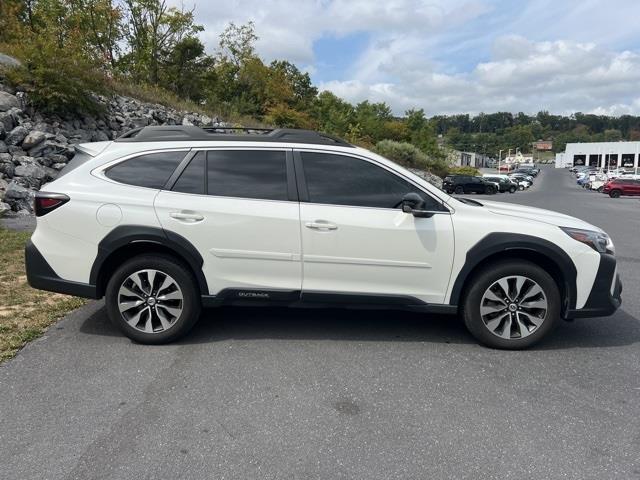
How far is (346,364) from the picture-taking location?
4059mm

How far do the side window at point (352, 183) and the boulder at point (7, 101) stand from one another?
12.8 m

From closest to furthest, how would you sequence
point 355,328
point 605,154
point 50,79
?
point 355,328, point 50,79, point 605,154

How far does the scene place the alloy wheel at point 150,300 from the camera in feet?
14.2

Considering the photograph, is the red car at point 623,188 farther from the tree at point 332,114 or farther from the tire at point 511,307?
the tire at point 511,307

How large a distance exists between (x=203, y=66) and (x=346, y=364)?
33.9 metres

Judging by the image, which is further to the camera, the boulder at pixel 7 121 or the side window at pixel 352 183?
the boulder at pixel 7 121

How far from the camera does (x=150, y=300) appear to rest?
171 inches

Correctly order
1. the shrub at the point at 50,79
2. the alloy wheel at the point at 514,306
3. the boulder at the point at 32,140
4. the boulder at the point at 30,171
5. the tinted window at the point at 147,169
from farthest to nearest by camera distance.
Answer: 1. the shrub at the point at 50,79
2. the boulder at the point at 32,140
3. the boulder at the point at 30,171
4. the tinted window at the point at 147,169
5. the alloy wheel at the point at 514,306

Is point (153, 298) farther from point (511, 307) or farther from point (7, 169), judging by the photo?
point (7, 169)

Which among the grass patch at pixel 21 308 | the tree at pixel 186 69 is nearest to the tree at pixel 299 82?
the tree at pixel 186 69

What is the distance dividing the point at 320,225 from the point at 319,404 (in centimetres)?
148

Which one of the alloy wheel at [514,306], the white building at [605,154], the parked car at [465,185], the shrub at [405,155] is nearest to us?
the alloy wheel at [514,306]

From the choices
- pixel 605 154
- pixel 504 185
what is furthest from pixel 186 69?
pixel 605 154

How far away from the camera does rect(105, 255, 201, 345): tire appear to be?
431 centimetres
